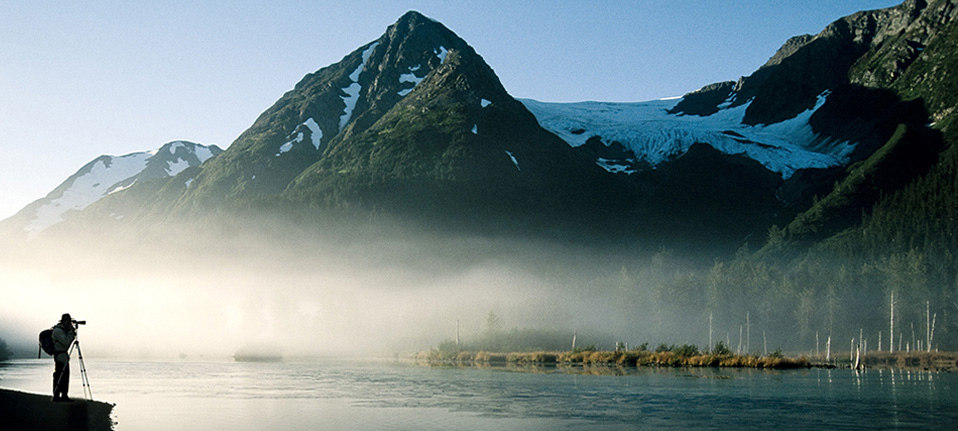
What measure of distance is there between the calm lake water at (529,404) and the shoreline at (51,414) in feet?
6.05

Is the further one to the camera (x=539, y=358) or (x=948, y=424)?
(x=539, y=358)

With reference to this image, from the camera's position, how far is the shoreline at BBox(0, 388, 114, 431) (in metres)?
33.1

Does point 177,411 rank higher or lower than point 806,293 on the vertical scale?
lower

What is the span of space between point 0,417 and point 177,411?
16060mm

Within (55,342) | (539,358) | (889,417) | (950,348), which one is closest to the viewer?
(55,342)

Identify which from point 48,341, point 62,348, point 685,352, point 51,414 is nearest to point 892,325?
point 685,352

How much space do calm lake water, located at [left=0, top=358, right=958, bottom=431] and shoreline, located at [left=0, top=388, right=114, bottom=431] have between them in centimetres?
184

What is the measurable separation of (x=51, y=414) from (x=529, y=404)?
3088 cm

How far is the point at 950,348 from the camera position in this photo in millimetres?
181375

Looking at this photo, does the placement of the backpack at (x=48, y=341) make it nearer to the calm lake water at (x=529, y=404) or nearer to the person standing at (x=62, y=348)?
the person standing at (x=62, y=348)

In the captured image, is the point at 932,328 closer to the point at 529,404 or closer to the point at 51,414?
the point at 529,404

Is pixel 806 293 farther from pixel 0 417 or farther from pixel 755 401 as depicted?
pixel 0 417

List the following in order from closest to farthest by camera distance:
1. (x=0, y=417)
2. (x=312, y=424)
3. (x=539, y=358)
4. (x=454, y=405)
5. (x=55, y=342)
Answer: (x=0, y=417)
(x=55, y=342)
(x=312, y=424)
(x=454, y=405)
(x=539, y=358)

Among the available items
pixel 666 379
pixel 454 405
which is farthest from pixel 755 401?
pixel 666 379
